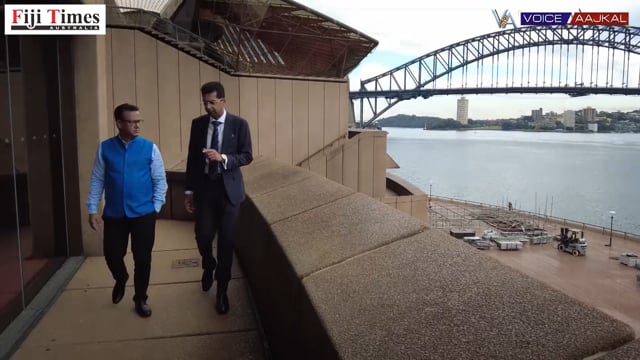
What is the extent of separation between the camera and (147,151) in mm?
3504

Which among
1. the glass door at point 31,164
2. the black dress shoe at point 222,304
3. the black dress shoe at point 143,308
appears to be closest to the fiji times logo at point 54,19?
the glass door at point 31,164

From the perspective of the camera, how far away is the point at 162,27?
12.6 m

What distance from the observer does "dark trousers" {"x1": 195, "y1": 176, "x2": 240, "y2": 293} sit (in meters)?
3.58

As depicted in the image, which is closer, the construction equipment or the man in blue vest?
the man in blue vest

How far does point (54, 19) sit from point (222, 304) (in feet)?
9.71

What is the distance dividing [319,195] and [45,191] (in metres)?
2.49

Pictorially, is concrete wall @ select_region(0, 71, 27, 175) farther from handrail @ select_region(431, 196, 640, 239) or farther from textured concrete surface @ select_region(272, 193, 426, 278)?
handrail @ select_region(431, 196, 640, 239)

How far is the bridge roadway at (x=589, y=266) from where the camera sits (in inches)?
1287

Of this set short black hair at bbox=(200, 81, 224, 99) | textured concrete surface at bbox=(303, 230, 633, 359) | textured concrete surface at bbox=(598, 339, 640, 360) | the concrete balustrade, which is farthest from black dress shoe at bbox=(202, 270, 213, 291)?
textured concrete surface at bbox=(598, 339, 640, 360)

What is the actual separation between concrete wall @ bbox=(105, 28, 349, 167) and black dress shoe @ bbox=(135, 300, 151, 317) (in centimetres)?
609

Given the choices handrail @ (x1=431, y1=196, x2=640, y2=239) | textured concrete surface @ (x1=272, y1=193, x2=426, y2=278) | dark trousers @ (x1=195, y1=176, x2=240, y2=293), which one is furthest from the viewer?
handrail @ (x1=431, y1=196, x2=640, y2=239)

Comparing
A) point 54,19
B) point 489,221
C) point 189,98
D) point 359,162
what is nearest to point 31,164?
point 54,19

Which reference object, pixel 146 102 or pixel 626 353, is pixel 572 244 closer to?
pixel 146 102

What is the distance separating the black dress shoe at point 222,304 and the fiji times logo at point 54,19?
90.7 inches
